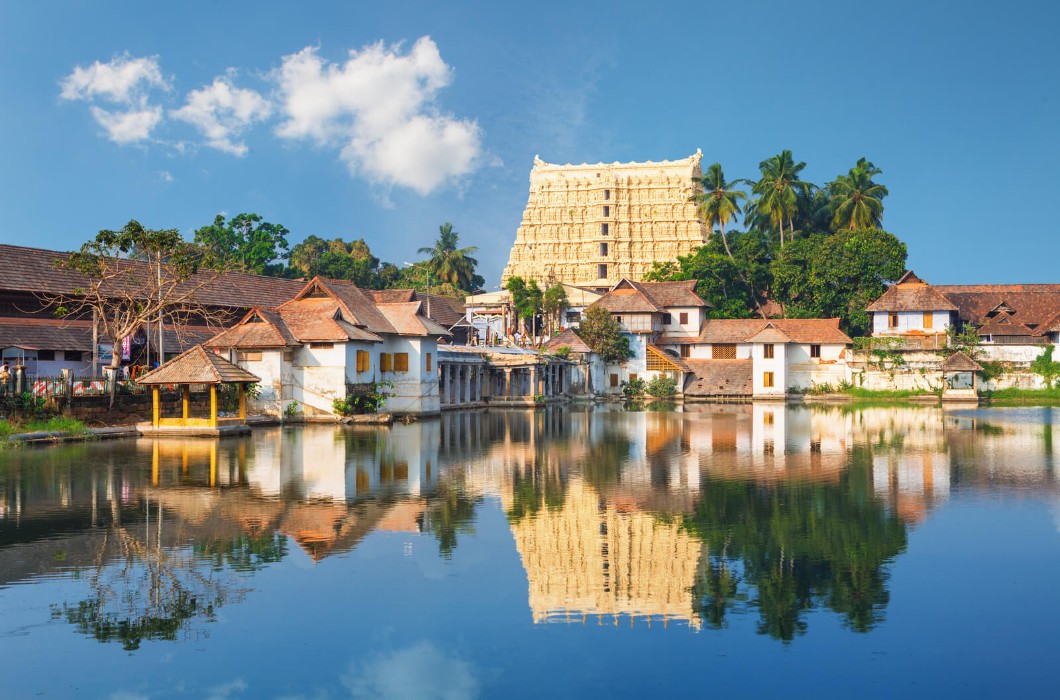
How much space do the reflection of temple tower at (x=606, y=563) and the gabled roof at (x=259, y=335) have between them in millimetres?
22183

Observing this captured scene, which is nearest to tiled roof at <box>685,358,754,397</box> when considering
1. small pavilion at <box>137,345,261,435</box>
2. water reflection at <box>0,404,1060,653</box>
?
water reflection at <box>0,404,1060,653</box>

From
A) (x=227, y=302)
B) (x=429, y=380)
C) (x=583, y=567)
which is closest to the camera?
(x=583, y=567)

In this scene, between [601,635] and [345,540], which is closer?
[601,635]

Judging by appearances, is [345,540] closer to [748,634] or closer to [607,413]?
[748,634]

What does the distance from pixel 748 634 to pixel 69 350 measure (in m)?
33.5

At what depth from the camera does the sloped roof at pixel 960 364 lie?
56.6 meters

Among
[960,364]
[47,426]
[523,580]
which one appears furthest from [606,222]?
[523,580]

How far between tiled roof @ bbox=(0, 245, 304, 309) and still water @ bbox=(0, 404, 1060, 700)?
19.1 m

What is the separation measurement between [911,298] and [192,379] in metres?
47.9

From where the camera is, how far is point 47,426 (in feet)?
92.4

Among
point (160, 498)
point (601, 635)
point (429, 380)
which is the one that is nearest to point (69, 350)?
point (429, 380)

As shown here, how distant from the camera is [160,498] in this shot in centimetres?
1708

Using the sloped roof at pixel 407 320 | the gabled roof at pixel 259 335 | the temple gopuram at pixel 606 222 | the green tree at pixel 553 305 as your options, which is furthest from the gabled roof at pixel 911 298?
the gabled roof at pixel 259 335

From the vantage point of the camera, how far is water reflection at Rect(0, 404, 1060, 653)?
1105cm
